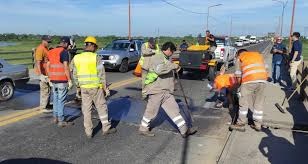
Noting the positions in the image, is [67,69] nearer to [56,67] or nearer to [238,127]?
[56,67]

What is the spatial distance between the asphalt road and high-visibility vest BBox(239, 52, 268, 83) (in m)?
1.16

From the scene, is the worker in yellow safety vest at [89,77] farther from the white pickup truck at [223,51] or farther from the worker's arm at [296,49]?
the white pickup truck at [223,51]

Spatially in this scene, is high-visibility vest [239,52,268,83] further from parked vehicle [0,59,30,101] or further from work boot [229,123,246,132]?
parked vehicle [0,59,30,101]

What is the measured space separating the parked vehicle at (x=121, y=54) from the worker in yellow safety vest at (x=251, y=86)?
38.8 ft

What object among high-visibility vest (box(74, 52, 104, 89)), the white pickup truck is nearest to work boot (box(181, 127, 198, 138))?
high-visibility vest (box(74, 52, 104, 89))

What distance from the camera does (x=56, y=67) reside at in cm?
768

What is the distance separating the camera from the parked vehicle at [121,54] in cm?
1894

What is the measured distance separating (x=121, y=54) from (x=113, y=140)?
12.7 metres

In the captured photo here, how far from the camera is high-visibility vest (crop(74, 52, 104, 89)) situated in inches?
261

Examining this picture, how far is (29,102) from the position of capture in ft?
33.3

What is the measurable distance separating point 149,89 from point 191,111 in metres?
2.80

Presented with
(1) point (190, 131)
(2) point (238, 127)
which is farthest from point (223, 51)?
(1) point (190, 131)

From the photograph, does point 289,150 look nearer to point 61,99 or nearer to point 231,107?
point 231,107

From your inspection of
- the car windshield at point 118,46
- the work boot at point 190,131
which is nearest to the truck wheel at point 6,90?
the work boot at point 190,131
